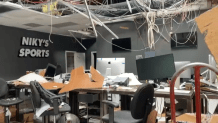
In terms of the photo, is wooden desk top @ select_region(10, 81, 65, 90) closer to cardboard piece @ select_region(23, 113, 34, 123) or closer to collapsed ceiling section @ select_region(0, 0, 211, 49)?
cardboard piece @ select_region(23, 113, 34, 123)

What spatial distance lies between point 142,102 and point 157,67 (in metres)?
0.91

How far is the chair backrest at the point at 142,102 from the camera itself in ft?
5.80

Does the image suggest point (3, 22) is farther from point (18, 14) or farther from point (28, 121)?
point (28, 121)

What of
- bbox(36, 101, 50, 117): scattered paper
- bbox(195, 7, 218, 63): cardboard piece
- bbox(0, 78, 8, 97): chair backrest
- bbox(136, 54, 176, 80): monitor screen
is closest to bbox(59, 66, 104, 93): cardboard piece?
bbox(36, 101, 50, 117): scattered paper

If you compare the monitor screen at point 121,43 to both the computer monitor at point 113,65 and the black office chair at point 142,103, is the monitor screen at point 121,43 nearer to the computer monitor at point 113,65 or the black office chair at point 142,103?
the computer monitor at point 113,65

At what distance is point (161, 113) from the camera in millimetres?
4344

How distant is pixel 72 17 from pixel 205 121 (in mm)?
5321

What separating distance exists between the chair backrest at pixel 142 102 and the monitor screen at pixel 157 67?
76cm

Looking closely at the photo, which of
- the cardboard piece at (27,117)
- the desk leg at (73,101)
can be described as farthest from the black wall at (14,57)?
the desk leg at (73,101)

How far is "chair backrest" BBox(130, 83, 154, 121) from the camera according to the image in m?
1.77

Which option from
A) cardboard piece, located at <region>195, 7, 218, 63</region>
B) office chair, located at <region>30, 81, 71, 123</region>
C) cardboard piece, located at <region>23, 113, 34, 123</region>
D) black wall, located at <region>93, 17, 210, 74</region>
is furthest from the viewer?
black wall, located at <region>93, 17, 210, 74</region>

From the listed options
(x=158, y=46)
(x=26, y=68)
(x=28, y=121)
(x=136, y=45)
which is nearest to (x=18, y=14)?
(x=26, y=68)

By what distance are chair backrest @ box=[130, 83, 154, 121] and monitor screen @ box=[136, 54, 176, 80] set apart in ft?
2.50

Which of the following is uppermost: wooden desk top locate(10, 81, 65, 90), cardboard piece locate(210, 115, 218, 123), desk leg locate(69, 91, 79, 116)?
cardboard piece locate(210, 115, 218, 123)
